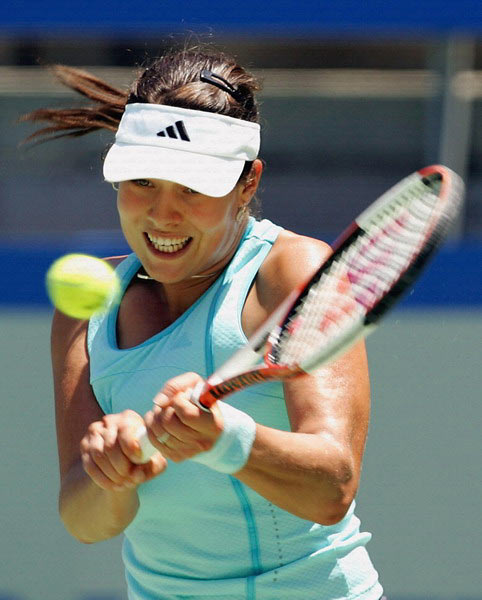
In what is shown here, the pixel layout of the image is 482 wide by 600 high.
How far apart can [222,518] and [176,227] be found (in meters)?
0.51

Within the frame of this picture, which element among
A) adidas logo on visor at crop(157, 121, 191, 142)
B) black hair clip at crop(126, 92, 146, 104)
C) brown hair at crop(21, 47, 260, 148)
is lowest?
adidas logo on visor at crop(157, 121, 191, 142)

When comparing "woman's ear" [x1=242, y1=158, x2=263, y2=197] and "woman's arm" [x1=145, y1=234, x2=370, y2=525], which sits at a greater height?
"woman's ear" [x1=242, y1=158, x2=263, y2=197]

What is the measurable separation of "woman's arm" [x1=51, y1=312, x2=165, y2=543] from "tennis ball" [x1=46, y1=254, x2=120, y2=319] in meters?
0.03

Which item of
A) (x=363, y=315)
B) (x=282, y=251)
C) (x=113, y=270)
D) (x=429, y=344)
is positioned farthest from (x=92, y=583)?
(x=363, y=315)

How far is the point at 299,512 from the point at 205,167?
23.7 inches

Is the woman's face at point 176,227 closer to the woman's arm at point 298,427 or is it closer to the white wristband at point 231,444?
the woman's arm at point 298,427

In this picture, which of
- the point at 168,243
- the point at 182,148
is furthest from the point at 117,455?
the point at 182,148

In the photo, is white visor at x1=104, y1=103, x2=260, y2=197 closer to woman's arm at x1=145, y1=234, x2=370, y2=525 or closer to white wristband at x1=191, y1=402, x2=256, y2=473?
woman's arm at x1=145, y1=234, x2=370, y2=525

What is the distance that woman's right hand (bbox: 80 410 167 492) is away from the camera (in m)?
1.57

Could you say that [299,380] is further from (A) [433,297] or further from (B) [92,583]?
(B) [92,583]

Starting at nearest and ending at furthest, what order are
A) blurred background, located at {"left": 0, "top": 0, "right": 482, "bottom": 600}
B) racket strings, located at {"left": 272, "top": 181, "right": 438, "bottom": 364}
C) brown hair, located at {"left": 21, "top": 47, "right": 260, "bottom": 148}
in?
racket strings, located at {"left": 272, "top": 181, "right": 438, "bottom": 364} < brown hair, located at {"left": 21, "top": 47, "right": 260, "bottom": 148} < blurred background, located at {"left": 0, "top": 0, "right": 482, "bottom": 600}

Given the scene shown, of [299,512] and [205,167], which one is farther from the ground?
[205,167]

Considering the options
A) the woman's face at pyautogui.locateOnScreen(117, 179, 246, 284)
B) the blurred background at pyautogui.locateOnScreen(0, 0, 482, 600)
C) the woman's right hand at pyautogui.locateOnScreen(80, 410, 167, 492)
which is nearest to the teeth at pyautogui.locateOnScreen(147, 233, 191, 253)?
the woman's face at pyautogui.locateOnScreen(117, 179, 246, 284)

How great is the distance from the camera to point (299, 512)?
1639 millimetres
